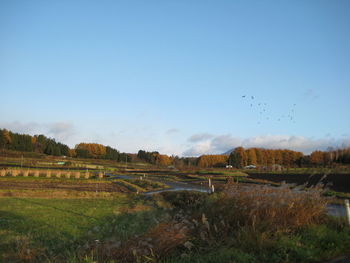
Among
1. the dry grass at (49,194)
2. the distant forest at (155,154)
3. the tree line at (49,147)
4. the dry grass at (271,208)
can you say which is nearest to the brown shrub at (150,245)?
the dry grass at (271,208)

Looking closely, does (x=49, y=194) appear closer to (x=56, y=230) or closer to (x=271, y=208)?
(x=56, y=230)

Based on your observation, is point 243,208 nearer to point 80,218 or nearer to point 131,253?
point 131,253

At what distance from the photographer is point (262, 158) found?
158 metres

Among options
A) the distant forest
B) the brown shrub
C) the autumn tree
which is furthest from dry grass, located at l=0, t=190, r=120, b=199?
the autumn tree

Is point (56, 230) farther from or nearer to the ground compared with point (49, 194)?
farther from the ground

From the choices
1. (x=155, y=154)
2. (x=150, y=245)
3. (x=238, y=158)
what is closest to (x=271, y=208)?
(x=150, y=245)

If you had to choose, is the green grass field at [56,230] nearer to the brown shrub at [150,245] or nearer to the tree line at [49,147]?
the brown shrub at [150,245]

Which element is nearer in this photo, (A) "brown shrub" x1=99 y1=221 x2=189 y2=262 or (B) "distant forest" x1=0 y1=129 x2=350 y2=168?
(A) "brown shrub" x1=99 y1=221 x2=189 y2=262

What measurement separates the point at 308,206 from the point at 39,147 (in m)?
155

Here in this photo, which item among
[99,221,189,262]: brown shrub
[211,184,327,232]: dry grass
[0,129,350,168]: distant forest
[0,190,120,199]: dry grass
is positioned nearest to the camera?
[99,221,189,262]: brown shrub

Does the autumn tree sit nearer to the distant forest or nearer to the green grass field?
the distant forest

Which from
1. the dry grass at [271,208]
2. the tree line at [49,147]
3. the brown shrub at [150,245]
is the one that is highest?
the tree line at [49,147]

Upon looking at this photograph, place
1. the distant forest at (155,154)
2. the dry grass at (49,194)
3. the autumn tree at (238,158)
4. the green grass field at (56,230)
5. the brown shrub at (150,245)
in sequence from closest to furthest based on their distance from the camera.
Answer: the brown shrub at (150,245) < the green grass field at (56,230) < the dry grass at (49,194) < the distant forest at (155,154) < the autumn tree at (238,158)

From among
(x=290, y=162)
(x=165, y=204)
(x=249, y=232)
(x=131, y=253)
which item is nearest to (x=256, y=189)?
(x=249, y=232)
